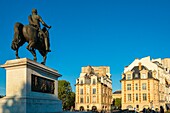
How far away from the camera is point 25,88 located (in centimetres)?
1598

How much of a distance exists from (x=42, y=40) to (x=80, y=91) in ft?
189

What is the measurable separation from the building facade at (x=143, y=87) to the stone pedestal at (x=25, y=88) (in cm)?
4851

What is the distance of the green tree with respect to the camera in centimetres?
7869

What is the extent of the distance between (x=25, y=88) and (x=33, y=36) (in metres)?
4.04

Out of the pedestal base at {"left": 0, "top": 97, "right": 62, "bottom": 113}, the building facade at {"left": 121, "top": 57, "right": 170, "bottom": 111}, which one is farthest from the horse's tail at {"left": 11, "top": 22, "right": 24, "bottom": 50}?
the building facade at {"left": 121, "top": 57, "right": 170, "bottom": 111}

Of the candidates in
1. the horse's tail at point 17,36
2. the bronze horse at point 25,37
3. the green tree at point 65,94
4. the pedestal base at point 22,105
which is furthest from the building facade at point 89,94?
the horse's tail at point 17,36

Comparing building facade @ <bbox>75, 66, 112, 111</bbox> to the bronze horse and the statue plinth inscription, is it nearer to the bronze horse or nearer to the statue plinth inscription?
the statue plinth inscription

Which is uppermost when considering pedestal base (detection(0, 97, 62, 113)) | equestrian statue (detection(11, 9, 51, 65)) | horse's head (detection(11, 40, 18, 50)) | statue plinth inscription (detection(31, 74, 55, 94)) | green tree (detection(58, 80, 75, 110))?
equestrian statue (detection(11, 9, 51, 65))

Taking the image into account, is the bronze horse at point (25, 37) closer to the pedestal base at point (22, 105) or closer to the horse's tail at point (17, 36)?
the horse's tail at point (17, 36)

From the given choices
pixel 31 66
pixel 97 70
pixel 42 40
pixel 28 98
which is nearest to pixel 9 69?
pixel 31 66

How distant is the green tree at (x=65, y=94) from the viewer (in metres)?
78.7

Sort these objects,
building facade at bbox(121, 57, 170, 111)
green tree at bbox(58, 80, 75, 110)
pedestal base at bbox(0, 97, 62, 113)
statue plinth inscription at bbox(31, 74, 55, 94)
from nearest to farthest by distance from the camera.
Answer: pedestal base at bbox(0, 97, 62, 113), statue plinth inscription at bbox(31, 74, 55, 94), building facade at bbox(121, 57, 170, 111), green tree at bbox(58, 80, 75, 110)

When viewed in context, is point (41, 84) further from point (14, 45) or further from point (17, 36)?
point (17, 36)

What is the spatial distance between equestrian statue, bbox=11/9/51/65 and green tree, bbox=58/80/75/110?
58964 millimetres
